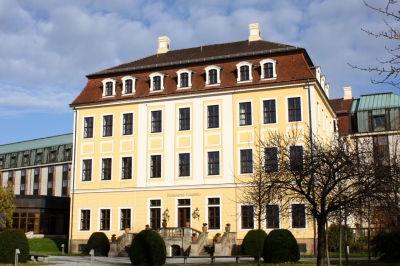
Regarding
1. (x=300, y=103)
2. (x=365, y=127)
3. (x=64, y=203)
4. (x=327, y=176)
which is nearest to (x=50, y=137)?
(x=64, y=203)

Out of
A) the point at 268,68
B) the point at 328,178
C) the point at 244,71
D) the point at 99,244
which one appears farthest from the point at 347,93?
the point at 328,178

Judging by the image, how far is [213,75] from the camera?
122 feet

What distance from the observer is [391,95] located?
5319 cm

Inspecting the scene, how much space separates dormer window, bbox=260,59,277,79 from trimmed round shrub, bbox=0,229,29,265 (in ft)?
61.2

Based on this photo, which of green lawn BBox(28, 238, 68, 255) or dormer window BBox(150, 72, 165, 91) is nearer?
dormer window BBox(150, 72, 165, 91)

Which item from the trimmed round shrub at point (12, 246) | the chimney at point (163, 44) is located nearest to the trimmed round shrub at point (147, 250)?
the trimmed round shrub at point (12, 246)

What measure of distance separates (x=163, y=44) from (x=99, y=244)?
18.6 m

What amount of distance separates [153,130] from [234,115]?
639 centimetres

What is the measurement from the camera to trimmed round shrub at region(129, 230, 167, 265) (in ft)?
80.0

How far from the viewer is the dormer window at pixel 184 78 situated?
124 feet

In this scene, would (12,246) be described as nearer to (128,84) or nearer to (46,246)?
(46,246)

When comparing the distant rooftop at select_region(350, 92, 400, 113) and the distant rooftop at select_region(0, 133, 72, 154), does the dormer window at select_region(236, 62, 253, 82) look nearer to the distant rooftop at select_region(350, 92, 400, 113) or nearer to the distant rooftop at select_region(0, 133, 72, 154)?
the distant rooftop at select_region(350, 92, 400, 113)

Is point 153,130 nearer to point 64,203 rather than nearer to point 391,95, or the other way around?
point 64,203

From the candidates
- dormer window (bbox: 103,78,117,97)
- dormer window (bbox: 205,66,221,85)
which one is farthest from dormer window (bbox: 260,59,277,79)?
dormer window (bbox: 103,78,117,97)
